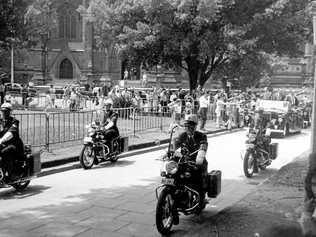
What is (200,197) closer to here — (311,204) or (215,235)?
(215,235)

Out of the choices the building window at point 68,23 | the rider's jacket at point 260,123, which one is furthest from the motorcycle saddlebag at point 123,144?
the building window at point 68,23

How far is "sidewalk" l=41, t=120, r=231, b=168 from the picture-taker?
11.9 metres

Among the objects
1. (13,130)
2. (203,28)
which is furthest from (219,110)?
(13,130)

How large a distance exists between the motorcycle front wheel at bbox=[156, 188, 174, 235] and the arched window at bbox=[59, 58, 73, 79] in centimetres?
4941

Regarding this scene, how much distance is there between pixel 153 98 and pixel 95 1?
7.25 meters

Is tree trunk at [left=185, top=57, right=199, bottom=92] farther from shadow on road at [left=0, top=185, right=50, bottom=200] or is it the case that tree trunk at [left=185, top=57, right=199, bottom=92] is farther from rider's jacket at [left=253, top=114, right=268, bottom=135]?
shadow on road at [left=0, top=185, right=50, bottom=200]

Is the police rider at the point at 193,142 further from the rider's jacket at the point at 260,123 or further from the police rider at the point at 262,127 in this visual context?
the rider's jacket at the point at 260,123

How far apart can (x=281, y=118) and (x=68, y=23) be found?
3906 cm

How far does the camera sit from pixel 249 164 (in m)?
11.5

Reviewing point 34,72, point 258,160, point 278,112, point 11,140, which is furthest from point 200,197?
point 34,72

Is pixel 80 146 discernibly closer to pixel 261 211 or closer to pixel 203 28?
pixel 261 211

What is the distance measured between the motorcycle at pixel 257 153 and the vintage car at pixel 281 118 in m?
8.09

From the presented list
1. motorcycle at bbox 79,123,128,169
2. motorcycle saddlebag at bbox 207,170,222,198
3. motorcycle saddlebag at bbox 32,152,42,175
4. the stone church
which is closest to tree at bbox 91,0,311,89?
motorcycle at bbox 79,123,128,169

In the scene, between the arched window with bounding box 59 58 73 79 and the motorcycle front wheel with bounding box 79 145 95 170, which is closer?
the motorcycle front wheel with bounding box 79 145 95 170
